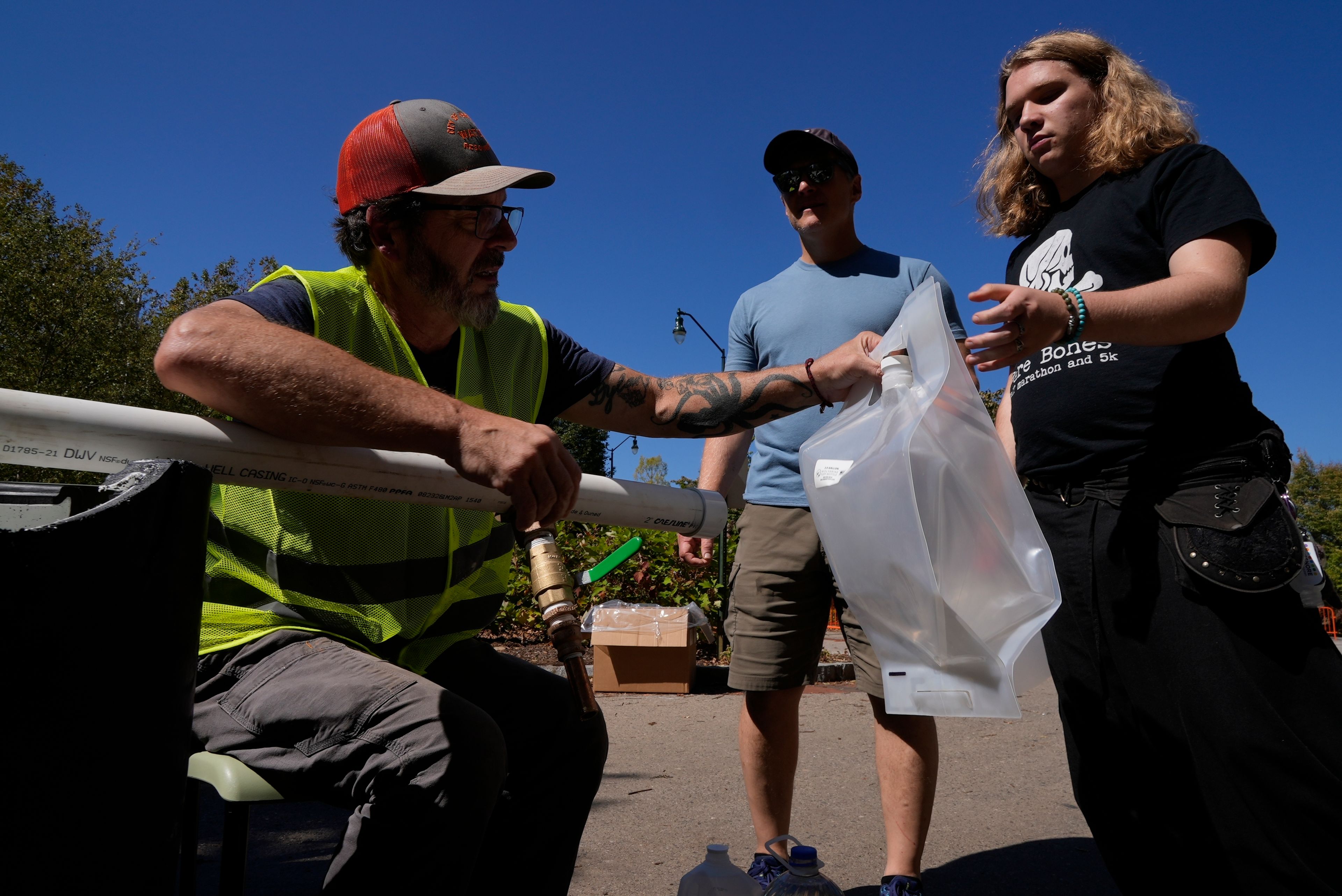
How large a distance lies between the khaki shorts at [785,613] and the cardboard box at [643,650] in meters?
3.03

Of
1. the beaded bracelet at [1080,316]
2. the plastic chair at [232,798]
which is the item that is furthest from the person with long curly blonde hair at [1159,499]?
the plastic chair at [232,798]

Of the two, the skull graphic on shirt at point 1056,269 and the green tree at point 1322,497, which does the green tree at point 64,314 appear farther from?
the green tree at point 1322,497

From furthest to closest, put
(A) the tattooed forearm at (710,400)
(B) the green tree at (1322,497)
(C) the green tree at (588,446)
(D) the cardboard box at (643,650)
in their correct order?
(C) the green tree at (588,446), (B) the green tree at (1322,497), (D) the cardboard box at (643,650), (A) the tattooed forearm at (710,400)

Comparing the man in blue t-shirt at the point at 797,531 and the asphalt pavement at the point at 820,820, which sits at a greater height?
the man in blue t-shirt at the point at 797,531

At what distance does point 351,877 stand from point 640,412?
4.38 feet

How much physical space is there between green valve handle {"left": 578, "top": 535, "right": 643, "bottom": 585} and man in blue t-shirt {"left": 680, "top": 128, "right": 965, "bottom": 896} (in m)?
0.46

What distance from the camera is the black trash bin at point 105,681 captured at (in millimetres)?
836

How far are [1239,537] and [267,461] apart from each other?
1756mm

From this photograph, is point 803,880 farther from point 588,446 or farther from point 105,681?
point 588,446

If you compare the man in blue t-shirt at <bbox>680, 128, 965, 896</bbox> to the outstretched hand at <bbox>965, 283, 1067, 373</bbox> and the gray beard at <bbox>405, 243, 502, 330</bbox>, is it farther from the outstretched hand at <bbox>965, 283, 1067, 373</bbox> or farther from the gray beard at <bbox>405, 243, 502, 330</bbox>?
the gray beard at <bbox>405, 243, 502, 330</bbox>

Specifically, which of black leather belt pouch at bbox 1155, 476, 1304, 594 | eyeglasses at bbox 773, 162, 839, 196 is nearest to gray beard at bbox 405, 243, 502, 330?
black leather belt pouch at bbox 1155, 476, 1304, 594

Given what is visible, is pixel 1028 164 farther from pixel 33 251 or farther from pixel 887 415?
pixel 33 251

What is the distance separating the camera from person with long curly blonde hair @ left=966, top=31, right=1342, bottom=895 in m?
1.70

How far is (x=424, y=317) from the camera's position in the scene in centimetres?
214
